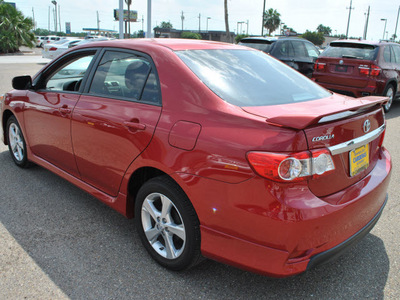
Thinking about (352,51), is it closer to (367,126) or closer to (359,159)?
(367,126)

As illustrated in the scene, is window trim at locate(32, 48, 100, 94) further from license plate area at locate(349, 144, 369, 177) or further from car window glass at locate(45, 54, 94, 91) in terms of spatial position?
license plate area at locate(349, 144, 369, 177)

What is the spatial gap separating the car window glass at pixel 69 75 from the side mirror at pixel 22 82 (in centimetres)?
31

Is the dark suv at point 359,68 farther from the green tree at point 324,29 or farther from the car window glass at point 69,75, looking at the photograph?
the green tree at point 324,29

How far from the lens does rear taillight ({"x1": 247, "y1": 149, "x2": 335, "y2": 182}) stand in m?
1.96

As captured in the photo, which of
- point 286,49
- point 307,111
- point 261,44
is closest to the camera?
point 307,111

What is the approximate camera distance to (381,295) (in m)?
2.44

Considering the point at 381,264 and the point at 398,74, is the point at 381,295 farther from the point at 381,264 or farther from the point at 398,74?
the point at 398,74

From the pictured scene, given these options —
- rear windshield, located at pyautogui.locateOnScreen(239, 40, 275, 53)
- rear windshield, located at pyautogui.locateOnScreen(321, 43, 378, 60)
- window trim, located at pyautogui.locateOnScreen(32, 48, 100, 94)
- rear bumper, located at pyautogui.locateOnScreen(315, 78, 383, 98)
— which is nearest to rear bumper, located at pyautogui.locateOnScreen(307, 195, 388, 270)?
window trim, located at pyautogui.locateOnScreen(32, 48, 100, 94)

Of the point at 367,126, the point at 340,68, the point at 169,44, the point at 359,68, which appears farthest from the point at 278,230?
the point at 340,68

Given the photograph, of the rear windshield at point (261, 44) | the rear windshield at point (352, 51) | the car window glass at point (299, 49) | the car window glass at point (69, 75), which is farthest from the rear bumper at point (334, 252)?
the car window glass at point (299, 49)

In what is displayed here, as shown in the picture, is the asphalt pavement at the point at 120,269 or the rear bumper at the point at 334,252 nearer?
the rear bumper at the point at 334,252

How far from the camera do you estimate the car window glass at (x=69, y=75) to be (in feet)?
11.6

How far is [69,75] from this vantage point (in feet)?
13.2

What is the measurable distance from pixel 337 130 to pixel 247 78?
2.75 feet
